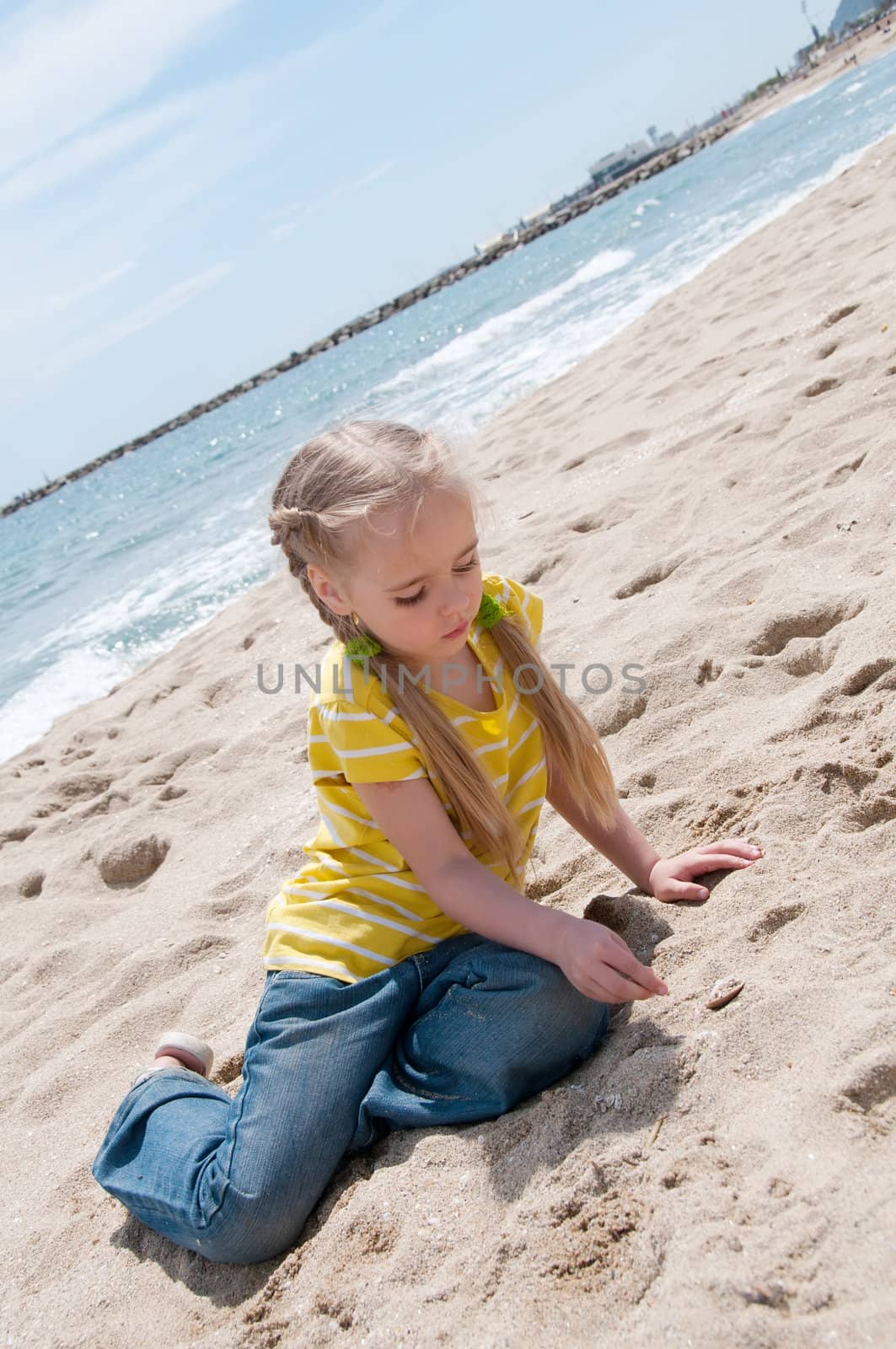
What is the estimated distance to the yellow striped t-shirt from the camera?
6.48 ft

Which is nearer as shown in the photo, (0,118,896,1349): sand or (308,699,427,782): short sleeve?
(0,118,896,1349): sand

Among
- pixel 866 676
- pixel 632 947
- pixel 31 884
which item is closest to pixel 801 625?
pixel 866 676

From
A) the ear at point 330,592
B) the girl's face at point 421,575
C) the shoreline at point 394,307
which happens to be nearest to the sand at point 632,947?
the girl's face at point 421,575

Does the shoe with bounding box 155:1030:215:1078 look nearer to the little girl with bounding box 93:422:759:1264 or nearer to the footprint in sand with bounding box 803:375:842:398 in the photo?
the little girl with bounding box 93:422:759:1264

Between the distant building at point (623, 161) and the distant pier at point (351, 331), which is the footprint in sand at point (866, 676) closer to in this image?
the distant pier at point (351, 331)

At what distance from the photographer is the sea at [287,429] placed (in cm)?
808

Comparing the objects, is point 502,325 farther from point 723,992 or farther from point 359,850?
point 723,992

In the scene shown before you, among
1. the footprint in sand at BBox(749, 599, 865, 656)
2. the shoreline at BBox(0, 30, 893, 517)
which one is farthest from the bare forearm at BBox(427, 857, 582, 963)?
the shoreline at BBox(0, 30, 893, 517)

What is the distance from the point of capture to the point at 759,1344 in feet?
3.75

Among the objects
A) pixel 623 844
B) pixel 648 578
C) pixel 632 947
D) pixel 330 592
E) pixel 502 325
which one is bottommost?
pixel 632 947

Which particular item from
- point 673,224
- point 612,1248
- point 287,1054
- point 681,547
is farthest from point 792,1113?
point 673,224

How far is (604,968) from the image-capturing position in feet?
5.84

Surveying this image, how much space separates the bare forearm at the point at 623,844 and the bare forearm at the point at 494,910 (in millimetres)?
394

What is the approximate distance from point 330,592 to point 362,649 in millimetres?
134
